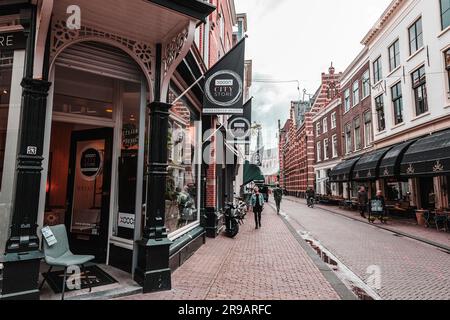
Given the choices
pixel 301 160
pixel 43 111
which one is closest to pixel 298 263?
pixel 43 111

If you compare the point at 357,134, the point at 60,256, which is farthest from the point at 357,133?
the point at 60,256

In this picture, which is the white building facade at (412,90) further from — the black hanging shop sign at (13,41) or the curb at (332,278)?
the black hanging shop sign at (13,41)

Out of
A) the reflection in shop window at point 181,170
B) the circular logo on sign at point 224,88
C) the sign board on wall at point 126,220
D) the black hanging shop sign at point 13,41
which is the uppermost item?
the circular logo on sign at point 224,88

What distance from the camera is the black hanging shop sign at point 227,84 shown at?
670cm

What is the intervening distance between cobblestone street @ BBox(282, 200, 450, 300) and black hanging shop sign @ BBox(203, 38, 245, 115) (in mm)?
4561

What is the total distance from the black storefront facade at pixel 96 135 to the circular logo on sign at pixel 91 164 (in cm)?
2

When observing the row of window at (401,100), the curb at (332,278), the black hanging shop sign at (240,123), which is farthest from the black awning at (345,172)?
the curb at (332,278)

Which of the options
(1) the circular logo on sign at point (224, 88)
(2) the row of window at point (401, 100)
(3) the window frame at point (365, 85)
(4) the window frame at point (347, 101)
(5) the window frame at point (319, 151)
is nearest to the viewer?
(1) the circular logo on sign at point (224, 88)

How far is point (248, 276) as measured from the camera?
5477mm

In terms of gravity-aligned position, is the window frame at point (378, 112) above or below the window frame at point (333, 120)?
below

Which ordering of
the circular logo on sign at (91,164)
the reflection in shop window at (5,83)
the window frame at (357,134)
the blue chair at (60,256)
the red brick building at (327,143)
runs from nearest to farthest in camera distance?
the blue chair at (60,256), the reflection in shop window at (5,83), the circular logo on sign at (91,164), the window frame at (357,134), the red brick building at (327,143)

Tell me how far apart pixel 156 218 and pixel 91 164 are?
7.32ft

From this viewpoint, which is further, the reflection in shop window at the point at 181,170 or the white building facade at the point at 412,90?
the white building facade at the point at 412,90

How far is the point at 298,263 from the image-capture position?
6574 mm
